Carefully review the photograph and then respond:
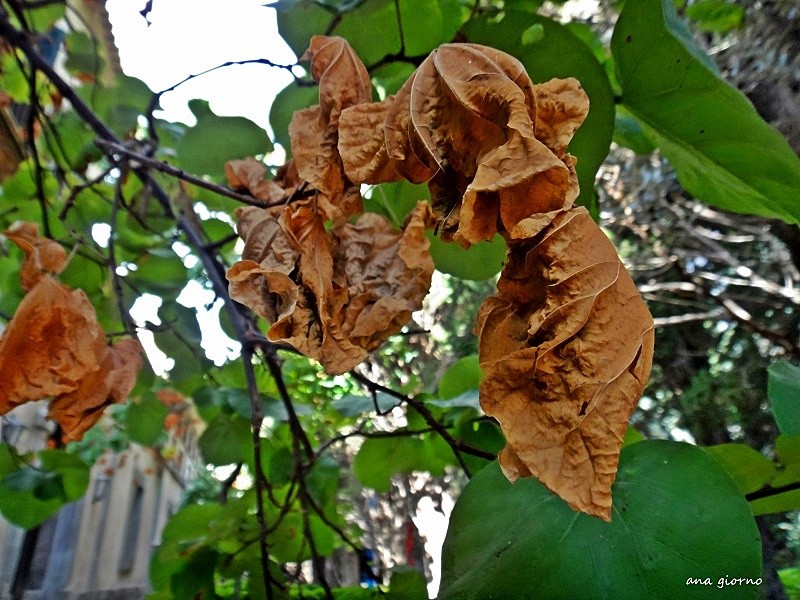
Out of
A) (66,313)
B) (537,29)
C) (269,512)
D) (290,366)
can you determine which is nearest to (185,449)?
(290,366)

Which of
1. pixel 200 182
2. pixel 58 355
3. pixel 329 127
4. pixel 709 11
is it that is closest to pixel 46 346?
pixel 58 355

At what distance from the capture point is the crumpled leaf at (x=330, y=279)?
1.03ft

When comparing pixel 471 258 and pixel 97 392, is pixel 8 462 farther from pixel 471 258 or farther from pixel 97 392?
pixel 471 258

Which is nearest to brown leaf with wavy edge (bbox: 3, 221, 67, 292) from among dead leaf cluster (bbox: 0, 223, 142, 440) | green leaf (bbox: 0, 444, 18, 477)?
dead leaf cluster (bbox: 0, 223, 142, 440)

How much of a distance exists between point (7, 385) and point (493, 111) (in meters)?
0.39

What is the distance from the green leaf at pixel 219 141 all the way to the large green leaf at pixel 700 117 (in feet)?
1.18

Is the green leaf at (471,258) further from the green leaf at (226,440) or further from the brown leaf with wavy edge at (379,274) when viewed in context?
the green leaf at (226,440)

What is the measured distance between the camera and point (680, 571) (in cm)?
28

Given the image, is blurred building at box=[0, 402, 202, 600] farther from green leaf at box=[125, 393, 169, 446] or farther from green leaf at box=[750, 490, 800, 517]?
green leaf at box=[750, 490, 800, 517]

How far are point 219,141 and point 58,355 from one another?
0.27 metres

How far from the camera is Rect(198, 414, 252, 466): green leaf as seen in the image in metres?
0.76

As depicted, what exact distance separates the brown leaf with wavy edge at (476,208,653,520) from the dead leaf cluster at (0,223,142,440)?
0.34 meters

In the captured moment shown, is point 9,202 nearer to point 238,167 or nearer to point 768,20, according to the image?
point 238,167

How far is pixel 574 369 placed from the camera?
8.8 inches
